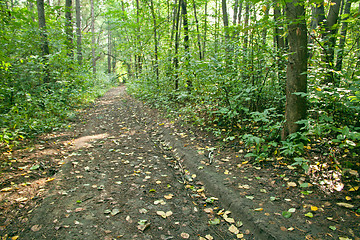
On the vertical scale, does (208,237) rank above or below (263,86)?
below

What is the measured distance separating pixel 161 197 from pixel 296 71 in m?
3.29

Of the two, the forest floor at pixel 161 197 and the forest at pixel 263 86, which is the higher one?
the forest at pixel 263 86

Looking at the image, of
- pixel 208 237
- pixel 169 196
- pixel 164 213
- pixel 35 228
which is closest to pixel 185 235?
pixel 208 237

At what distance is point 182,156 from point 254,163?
1.58 meters

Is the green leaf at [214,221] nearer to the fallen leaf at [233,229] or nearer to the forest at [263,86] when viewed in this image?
the fallen leaf at [233,229]

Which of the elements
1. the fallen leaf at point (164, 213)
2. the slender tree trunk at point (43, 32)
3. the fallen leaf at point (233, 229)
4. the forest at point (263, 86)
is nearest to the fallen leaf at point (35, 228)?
the fallen leaf at point (164, 213)

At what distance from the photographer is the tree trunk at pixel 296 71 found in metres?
3.49

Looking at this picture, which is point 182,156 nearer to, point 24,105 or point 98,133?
point 98,133

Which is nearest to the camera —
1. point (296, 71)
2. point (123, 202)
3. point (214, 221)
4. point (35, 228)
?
Answer: point (35, 228)

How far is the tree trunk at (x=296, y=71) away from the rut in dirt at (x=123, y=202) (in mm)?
2202

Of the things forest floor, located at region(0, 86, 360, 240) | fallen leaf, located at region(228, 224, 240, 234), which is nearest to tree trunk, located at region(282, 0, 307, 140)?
forest floor, located at region(0, 86, 360, 240)

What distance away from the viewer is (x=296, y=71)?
11.7 ft

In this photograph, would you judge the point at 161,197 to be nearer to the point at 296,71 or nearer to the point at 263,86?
the point at 296,71

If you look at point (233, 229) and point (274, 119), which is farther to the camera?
point (274, 119)
